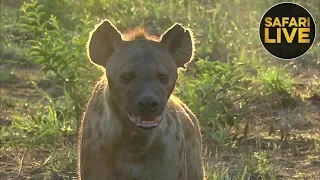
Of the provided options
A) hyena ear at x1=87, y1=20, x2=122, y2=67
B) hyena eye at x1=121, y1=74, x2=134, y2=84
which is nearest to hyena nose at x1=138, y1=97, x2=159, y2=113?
hyena eye at x1=121, y1=74, x2=134, y2=84

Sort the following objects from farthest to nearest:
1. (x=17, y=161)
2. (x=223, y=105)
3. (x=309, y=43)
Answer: (x=309, y=43), (x=223, y=105), (x=17, y=161)

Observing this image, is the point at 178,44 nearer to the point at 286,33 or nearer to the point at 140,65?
the point at 140,65

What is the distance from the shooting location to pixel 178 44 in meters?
4.48

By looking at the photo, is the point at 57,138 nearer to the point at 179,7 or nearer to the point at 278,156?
the point at 278,156

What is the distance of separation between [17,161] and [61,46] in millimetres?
815

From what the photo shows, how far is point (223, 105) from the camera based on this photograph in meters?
6.75

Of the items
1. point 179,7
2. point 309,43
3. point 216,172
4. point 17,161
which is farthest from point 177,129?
point 179,7

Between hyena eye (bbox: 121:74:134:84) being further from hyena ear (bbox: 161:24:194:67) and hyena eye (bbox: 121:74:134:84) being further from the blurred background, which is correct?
the blurred background

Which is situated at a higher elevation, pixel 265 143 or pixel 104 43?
pixel 104 43

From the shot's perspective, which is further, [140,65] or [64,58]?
[64,58]

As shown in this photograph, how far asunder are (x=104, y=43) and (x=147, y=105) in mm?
526

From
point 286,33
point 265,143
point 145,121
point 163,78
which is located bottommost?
point 265,143

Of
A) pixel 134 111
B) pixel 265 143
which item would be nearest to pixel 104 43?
pixel 134 111

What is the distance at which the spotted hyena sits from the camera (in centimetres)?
414
